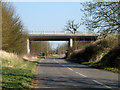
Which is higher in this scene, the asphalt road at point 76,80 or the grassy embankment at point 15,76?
the grassy embankment at point 15,76

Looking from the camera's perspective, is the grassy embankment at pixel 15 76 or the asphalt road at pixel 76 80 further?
the asphalt road at pixel 76 80

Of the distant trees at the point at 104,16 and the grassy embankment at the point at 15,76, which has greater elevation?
the distant trees at the point at 104,16

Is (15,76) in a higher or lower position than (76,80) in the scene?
higher

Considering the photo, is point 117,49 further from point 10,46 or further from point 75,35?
point 75,35

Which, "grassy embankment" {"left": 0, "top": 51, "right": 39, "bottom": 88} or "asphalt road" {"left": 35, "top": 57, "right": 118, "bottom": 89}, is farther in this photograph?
"asphalt road" {"left": 35, "top": 57, "right": 118, "bottom": 89}

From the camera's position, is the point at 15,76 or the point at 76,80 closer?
the point at 76,80

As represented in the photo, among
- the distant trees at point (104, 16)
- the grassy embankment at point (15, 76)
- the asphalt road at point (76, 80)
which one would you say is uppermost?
the distant trees at point (104, 16)

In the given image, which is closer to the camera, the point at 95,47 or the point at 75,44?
the point at 95,47

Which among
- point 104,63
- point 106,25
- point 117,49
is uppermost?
point 106,25

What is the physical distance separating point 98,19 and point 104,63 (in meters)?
12.6

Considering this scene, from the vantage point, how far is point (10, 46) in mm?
29969

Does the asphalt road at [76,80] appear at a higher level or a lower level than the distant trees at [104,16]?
lower

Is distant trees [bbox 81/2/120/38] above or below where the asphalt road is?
above

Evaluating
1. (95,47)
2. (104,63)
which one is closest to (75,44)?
(95,47)
